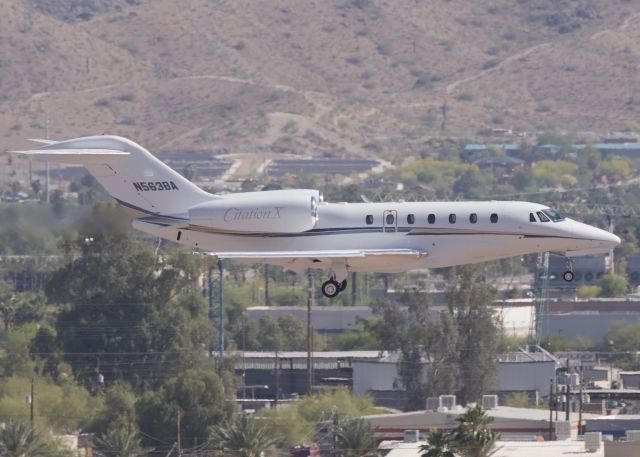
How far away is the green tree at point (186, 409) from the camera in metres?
97.4

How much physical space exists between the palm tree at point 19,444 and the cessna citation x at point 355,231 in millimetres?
18503

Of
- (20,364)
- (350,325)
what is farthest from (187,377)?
(350,325)

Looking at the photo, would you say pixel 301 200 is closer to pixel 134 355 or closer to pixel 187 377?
pixel 187 377

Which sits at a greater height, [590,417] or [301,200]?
[301,200]

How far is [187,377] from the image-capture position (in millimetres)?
100000

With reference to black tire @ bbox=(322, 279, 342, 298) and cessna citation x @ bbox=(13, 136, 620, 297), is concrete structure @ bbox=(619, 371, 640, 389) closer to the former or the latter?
cessna citation x @ bbox=(13, 136, 620, 297)

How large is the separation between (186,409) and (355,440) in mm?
16253

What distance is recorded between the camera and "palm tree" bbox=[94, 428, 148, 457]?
85.4m

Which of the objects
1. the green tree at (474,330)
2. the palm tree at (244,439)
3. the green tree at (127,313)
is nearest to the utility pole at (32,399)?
the green tree at (127,313)

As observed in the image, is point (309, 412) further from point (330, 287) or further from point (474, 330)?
point (330, 287)

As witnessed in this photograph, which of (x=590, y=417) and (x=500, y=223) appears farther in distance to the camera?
(x=590, y=417)

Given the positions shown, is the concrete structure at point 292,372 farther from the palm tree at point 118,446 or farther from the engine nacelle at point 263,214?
the engine nacelle at point 263,214

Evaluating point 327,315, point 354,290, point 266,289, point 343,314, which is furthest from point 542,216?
point 266,289

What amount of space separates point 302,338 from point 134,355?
57.1ft
